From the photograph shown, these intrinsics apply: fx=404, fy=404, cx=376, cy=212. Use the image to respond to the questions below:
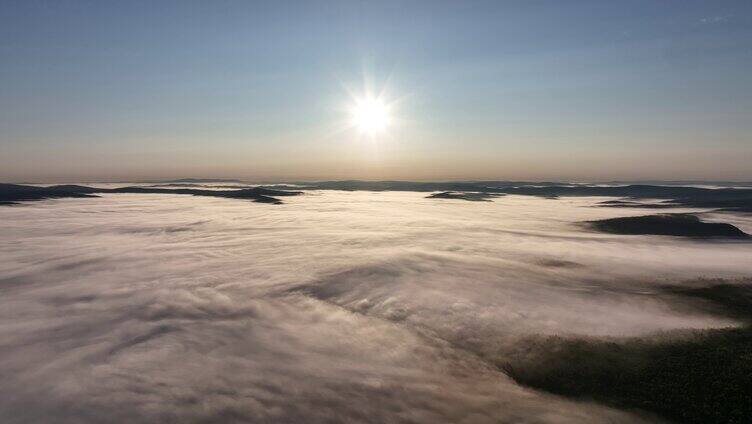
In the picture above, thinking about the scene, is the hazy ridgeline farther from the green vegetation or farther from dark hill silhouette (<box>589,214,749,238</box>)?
dark hill silhouette (<box>589,214,749,238</box>)

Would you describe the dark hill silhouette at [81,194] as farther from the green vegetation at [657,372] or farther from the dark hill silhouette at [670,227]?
the green vegetation at [657,372]

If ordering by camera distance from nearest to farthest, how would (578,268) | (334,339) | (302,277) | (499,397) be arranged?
(499,397), (334,339), (302,277), (578,268)

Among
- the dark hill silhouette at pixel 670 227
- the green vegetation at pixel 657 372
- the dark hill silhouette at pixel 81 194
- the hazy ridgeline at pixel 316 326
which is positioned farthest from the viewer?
the dark hill silhouette at pixel 81 194

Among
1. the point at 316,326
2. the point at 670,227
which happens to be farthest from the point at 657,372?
the point at 670,227

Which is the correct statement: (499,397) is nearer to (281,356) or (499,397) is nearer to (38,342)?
(281,356)

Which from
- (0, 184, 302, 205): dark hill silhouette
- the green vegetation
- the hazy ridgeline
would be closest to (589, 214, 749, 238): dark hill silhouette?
the hazy ridgeline

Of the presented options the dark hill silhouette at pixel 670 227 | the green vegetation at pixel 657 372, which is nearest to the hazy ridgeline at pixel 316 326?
the green vegetation at pixel 657 372

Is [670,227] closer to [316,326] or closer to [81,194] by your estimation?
[316,326]

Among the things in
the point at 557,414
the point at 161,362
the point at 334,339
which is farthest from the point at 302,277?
the point at 557,414
